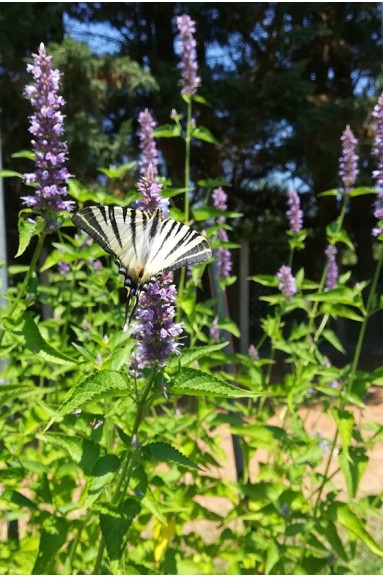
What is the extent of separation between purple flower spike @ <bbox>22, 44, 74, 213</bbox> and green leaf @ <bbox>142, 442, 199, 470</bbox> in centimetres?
94

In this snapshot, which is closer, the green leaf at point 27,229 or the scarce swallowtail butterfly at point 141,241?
the scarce swallowtail butterfly at point 141,241

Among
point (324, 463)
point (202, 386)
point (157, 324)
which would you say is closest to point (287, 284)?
point (157, 324)

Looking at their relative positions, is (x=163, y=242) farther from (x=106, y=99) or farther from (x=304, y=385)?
(x=106, y=99)

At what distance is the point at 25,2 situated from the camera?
24.6 feet

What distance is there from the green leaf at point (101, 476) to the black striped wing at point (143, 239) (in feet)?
1.55

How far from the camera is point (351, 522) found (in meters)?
1.98

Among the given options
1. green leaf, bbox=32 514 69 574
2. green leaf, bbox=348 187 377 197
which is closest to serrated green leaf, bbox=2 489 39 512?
green leaf, bbox=32 514 69 574

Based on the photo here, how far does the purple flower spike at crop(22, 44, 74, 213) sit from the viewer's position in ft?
6.53

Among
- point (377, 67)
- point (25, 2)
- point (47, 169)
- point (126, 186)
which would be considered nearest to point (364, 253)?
point (377, 67)

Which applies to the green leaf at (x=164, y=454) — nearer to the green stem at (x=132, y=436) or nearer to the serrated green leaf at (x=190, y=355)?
the green stem at (x=132, y=436)

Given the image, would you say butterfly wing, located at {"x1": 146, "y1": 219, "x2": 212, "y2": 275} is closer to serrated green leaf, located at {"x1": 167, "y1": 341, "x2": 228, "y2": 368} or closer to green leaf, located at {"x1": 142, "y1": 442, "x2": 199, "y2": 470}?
serrated green leaf, located at {"x1": 167, "y1": 341, "x2": 228, "y2": 368}

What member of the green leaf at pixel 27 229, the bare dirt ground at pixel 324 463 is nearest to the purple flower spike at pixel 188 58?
the green leaf at pixel 27 229

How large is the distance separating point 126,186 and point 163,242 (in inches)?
259

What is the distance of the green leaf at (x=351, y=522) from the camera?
1.88 meters
